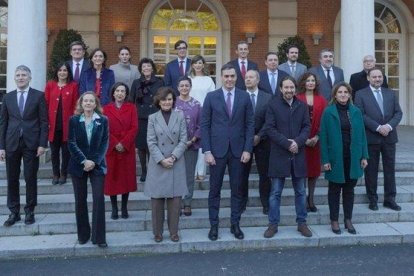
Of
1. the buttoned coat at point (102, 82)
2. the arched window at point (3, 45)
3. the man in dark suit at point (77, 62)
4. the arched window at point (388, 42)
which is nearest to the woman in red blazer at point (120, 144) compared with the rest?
the buttoned coat at point (102, 82)

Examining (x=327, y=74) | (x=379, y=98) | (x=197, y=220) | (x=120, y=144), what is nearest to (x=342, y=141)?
(x=379, y=98)

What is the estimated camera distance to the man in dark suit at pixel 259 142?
261 inches

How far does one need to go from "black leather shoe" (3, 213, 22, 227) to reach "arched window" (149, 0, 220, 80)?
32.9ft

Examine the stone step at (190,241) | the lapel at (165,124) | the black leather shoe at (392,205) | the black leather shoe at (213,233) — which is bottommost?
the stone step at (190,241)

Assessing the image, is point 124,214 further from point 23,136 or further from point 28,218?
point 23,136

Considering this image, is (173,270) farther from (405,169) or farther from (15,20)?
(15,20)

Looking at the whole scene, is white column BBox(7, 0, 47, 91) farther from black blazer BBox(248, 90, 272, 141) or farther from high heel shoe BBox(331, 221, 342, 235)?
high heel shoe BBox(331, 221, 342, 235)

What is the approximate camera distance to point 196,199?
23.7 feet

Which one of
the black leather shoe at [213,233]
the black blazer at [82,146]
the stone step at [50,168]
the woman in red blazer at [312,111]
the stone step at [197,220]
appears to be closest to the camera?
the black blazer at [82,146]

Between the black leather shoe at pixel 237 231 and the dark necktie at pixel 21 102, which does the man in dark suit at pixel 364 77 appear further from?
the dark necktie at pixel 21 102

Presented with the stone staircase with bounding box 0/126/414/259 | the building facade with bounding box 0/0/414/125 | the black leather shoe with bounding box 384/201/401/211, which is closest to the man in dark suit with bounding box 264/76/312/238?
the stone staircase with bounding box 0/126/414/259

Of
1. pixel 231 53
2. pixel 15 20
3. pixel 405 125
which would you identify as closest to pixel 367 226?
pixel 15 20

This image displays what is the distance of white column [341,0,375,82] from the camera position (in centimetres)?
948

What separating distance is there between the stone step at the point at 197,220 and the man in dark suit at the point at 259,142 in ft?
0.82
